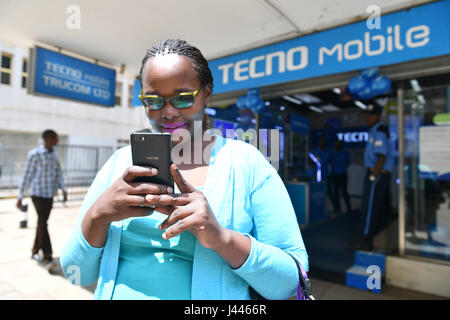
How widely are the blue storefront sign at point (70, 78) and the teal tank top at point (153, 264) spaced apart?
4.00 meters

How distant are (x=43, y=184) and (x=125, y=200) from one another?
3.94 meters

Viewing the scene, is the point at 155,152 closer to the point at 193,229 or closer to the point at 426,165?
the point at 193,229

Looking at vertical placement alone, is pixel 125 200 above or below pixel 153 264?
above

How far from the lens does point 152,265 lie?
797 mm

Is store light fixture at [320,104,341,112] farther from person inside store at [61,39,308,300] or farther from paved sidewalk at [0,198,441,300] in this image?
person inside store at [61,39,308,300]

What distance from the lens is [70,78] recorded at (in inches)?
163

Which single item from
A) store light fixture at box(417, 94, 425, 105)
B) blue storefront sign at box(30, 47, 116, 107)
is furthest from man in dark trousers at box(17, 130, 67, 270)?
store light fixture at box(417, 94, 425, 105)

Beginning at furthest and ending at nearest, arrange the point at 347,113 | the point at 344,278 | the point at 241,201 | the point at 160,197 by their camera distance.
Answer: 1. the point at 347,113
2. the point at 344,278
3. the point at 241,201
4. the point at 160,197

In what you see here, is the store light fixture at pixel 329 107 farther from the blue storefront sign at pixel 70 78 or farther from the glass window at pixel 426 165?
the blue storefront sign at pixel 70 78

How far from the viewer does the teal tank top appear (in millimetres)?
782

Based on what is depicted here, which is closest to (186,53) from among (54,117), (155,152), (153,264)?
(155,152)
